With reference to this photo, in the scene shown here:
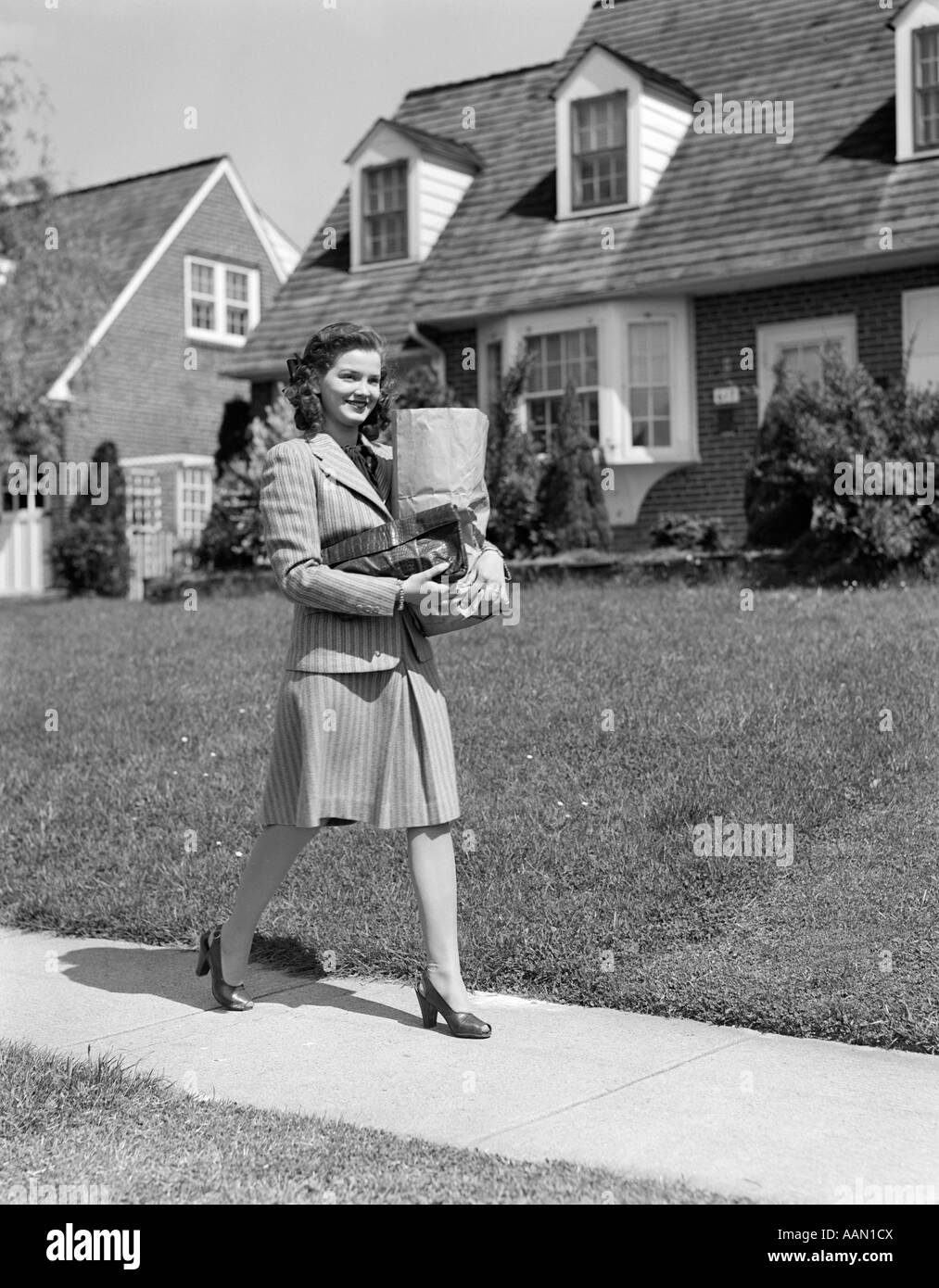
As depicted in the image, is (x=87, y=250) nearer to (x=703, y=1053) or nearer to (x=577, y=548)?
(x=577, y=548)

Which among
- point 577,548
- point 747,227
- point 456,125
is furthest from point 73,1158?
point 456,125

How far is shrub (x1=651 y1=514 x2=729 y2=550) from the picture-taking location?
623 inches

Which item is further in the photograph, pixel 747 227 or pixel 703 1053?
pixel 747 227

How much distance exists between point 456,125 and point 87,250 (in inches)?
226

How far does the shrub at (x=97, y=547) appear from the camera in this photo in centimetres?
2338

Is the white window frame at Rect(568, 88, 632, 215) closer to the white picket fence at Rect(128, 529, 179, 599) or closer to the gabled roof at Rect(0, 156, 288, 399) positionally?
the white picket fence at Rect(128, 529, 179, 599)

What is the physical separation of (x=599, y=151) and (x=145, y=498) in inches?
419

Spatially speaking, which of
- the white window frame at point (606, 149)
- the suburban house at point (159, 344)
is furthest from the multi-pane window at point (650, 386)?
the suburban house at point (159, 344)

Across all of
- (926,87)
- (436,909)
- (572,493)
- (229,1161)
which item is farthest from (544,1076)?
(926,87)

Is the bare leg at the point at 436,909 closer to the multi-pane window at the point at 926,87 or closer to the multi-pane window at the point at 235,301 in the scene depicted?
the multi-pane window at the point at 926,87

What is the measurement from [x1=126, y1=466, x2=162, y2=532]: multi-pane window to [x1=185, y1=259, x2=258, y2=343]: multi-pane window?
3125 millimetres

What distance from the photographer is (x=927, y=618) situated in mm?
9828

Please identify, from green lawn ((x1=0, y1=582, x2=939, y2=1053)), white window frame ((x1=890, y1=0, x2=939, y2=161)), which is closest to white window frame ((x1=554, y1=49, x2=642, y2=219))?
white window frame ((x1=890, y1=0, x2=939, y2=161))

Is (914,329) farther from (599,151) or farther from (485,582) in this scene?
(485,582)
